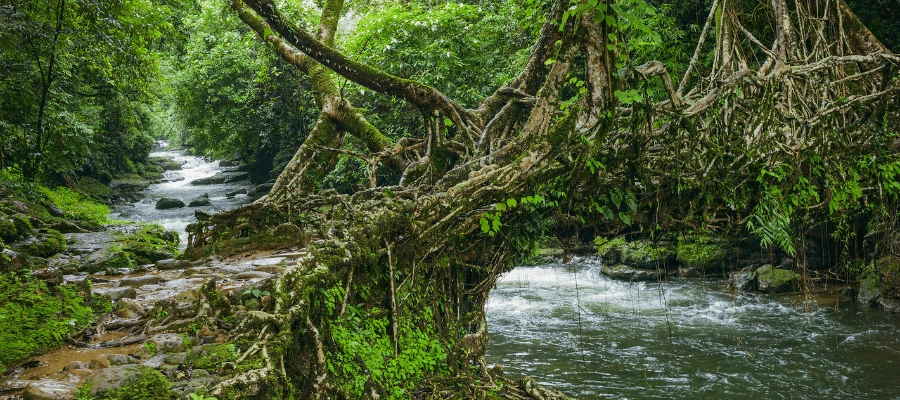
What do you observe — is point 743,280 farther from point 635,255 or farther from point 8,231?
point 8,231

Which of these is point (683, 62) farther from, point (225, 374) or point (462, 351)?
point (225, 374)

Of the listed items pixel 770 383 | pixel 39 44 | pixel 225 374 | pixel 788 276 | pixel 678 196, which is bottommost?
pixel 770 383

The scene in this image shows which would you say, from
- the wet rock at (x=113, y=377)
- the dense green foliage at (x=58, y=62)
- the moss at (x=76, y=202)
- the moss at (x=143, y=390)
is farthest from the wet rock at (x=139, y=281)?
the moss at (x=76, y=202)

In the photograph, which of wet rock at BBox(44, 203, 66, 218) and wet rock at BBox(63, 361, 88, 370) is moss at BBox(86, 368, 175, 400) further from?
wet rock at BBox(44, 203, 66, 218)

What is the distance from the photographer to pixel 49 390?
2785 millimetres

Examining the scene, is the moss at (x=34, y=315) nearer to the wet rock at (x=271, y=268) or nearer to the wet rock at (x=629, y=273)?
the wet rock at (x=271, y=268)

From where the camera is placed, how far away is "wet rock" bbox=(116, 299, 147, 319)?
4102mm

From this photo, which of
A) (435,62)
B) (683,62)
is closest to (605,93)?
(683,62)

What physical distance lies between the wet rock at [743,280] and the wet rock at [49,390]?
11.6 metres

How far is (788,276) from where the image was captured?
11.5 meters

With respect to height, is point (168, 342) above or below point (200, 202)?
below

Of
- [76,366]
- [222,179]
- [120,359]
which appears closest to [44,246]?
[76,366]

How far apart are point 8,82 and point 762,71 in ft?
38.6

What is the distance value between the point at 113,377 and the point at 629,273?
12417mm
